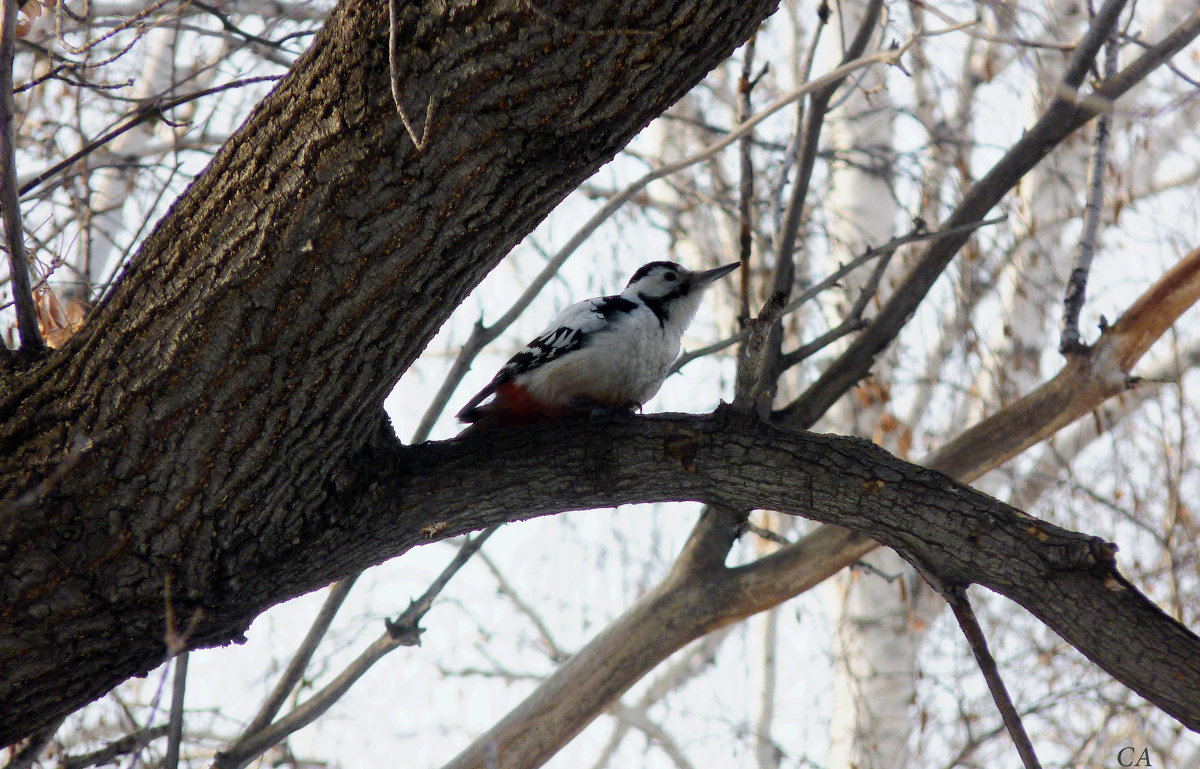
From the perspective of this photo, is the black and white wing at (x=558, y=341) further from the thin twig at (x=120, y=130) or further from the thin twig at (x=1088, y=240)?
the thin twig at (x=1088, y=240)

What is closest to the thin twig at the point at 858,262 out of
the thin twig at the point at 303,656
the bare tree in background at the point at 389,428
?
the bare tree in background at the point at 389,428

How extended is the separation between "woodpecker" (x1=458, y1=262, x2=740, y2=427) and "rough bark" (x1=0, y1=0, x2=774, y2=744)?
4.06 feet

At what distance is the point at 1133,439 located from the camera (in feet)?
22.4

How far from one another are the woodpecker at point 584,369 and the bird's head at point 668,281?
10.1 inches

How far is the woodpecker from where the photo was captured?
367cm

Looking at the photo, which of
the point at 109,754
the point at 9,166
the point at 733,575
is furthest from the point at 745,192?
the point at 109,754

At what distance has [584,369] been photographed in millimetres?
3656

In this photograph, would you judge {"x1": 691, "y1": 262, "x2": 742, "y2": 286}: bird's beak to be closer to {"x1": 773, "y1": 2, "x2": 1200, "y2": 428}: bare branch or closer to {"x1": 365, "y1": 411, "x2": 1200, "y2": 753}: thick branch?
{"x1": 773, "y1": 2, "x2": 1200, "y2": 428}: bare branch

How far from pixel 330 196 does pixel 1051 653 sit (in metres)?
5.35

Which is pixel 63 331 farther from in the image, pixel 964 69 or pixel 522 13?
pixel 964 69

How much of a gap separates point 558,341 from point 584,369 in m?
0.25

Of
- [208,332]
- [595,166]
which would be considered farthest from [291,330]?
[595,166]

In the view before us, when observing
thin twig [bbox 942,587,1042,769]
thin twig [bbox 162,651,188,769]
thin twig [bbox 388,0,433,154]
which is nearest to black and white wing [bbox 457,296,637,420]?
thin twig [bbox 162,651,188,769]

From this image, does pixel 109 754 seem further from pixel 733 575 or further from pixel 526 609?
pixel 526 609
